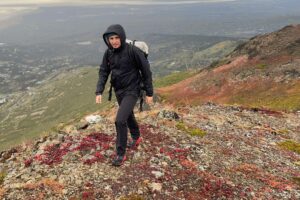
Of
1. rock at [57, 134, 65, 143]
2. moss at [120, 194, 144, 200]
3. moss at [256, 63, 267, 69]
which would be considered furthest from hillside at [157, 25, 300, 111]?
moss at [120, 194, 144, 200]

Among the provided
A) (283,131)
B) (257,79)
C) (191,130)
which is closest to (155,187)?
(191,130)

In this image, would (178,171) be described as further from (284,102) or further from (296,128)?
(284,102)

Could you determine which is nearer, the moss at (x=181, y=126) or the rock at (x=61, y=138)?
the rock at (x=61, y=138)

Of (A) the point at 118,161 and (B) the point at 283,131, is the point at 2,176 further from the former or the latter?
(B) the point at 283,131

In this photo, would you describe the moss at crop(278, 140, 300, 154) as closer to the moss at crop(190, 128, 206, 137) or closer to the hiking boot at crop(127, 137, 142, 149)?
the moss at crop(190, 128, 206, 137)

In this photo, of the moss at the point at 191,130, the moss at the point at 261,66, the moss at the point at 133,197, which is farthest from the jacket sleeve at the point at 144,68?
the moss at the point at 261,66

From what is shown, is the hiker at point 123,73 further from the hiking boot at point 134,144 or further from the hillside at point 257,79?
the hillside at point 257,79

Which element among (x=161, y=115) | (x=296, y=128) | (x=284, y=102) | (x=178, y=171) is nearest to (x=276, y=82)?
(x=284, y=102)

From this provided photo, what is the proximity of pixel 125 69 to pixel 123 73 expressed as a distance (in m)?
0.19

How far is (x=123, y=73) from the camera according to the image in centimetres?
1622

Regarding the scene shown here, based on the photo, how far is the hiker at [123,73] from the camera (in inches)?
613

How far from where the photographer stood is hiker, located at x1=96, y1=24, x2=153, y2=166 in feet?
51.1

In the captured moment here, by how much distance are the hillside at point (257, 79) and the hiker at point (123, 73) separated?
45.7 metres

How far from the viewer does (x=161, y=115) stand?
27328mm
